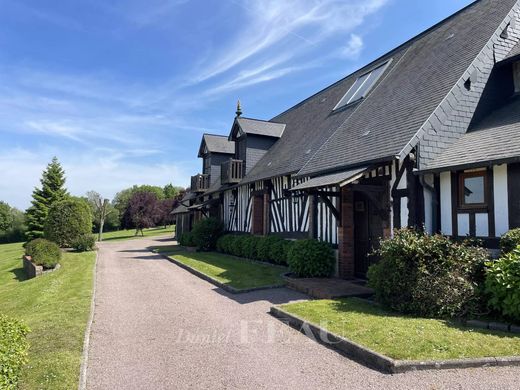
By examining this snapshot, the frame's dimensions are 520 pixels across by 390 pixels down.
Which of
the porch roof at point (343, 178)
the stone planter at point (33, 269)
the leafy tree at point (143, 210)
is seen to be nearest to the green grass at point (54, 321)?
the stone planter at point (33, 269)

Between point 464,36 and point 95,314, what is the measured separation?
36.4 feet

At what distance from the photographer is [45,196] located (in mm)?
35531

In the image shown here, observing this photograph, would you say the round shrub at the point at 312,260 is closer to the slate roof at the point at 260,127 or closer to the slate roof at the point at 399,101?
the slate roof at the point at 399,101

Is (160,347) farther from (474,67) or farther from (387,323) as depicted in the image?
(474,67)

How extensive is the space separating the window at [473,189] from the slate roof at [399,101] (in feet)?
4.43

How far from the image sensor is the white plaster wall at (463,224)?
7400 millimetres

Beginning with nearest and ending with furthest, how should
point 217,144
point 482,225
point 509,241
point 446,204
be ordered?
point 509,241 → point 482,225 → point 446,204 → point 217,144

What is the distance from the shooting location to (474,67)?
8.72 m

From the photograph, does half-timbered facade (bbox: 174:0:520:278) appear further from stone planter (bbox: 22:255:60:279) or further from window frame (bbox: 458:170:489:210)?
stone planter (bbox: 22:255:60:279)

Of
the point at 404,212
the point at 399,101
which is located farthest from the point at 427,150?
the point at 399,101

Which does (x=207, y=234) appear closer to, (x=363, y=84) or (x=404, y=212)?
(x=363, y=84)

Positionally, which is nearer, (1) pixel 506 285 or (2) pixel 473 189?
(1) pixel 506 285

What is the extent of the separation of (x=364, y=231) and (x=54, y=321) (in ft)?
23.6

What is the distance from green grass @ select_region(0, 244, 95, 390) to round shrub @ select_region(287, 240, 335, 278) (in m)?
5.10
